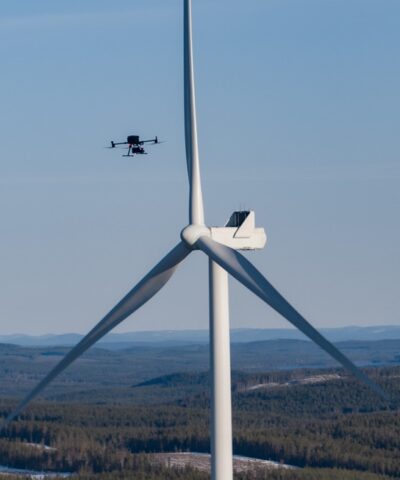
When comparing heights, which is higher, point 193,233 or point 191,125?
point 191,125

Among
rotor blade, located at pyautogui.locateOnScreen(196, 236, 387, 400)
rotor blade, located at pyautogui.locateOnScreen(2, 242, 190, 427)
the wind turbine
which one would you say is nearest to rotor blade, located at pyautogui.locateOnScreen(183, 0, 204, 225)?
the wind turbine

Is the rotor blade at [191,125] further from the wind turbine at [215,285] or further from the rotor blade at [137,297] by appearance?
the rotor blade at [137,297]

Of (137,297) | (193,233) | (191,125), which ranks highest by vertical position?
(191,125)

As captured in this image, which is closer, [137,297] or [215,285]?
[215,285]

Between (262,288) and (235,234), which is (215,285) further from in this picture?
(262,288)

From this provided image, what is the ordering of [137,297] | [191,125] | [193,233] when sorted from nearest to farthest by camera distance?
1. [193,233]
2. [137,297]
3. [191,125]

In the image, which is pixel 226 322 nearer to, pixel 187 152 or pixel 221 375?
pixel 221 375

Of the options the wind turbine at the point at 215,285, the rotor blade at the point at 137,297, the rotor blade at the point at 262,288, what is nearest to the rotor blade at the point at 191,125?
the wind turbine at the point at 215,285

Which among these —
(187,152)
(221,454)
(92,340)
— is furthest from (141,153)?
(221,454)

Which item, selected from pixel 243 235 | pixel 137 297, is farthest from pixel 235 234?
pixel 137 297
